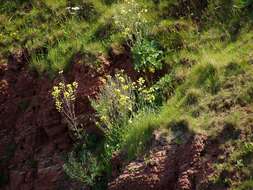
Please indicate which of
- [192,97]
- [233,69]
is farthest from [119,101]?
[233,69]

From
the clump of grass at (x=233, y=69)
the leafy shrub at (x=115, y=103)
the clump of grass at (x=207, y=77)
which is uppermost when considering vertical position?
the clump of grass at (x=233, y=69)

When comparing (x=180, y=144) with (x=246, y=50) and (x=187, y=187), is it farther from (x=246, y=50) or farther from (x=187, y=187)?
(x=246, y=50)

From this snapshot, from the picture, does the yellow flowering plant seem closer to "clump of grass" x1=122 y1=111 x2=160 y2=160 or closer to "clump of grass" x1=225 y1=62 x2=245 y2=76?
"clump of grass" x1=122 y1=111 x2=160 y2=160

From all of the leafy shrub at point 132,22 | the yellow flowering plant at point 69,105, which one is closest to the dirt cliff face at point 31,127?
the yellow flowering plant at point 69,105

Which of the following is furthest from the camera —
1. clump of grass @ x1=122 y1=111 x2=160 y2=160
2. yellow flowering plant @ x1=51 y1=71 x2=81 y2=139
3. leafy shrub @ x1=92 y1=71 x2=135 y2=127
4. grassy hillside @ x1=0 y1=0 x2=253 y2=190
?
yellow flowering plant @ x1=51 y1=71 x2=81 y2=139

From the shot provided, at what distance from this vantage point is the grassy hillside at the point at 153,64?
7.01 m

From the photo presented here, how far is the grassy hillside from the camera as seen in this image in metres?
7.01

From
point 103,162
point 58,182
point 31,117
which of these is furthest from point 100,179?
point 31,117

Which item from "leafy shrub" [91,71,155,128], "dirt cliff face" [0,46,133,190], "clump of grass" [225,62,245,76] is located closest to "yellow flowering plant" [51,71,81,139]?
"dirt cliff face" [0,46,133,190]

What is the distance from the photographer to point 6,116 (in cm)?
964

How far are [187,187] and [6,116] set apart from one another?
4.06 m

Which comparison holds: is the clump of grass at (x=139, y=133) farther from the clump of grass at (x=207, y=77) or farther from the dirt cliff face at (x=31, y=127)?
Answer: the dirt cliff face at (x=31, y=127)

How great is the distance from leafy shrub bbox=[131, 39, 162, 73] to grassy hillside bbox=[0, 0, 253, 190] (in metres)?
0.01

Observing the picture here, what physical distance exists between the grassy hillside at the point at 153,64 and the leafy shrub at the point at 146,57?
0.01 meters
